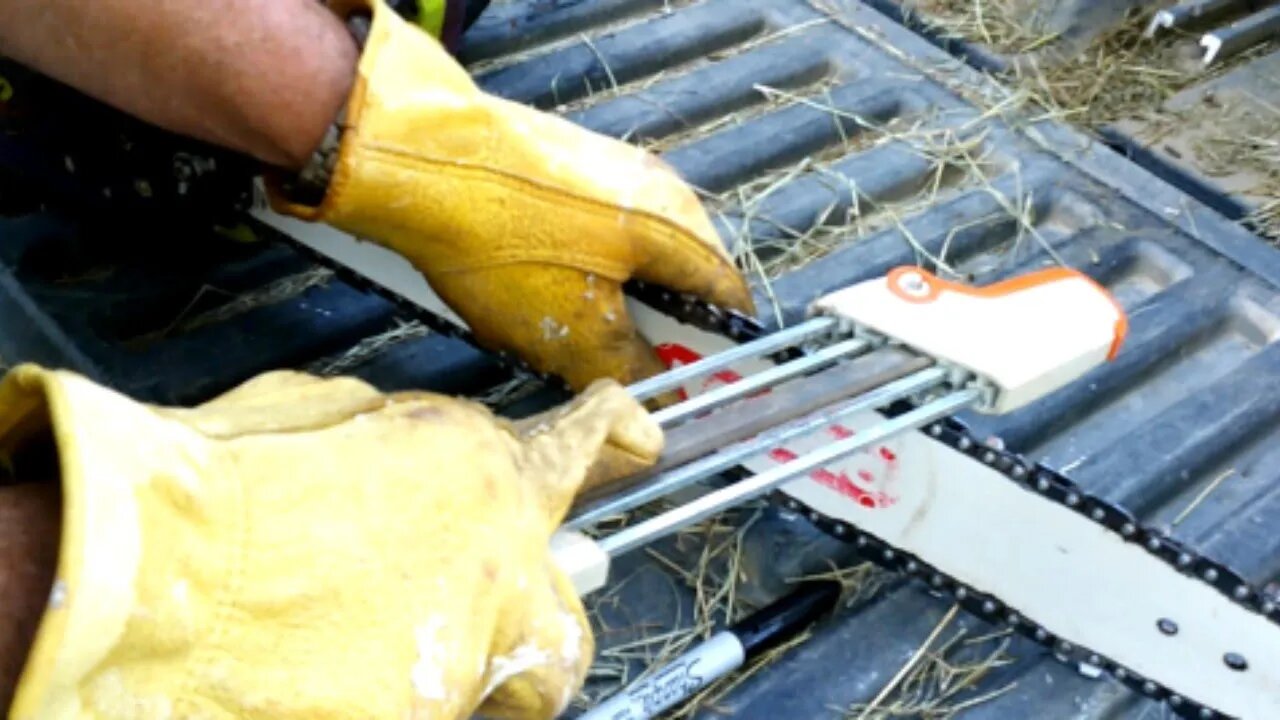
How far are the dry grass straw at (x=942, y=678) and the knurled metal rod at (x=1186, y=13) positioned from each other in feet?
5.08

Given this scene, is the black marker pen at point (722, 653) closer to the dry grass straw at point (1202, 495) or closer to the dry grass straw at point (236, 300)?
the dry grass straw at point (1202, 495)

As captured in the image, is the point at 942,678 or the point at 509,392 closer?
the point at 942,678

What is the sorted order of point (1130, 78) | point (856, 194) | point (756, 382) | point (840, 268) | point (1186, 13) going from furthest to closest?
point (1186, 13), point (1130, 78), point (856, 194), point (840, 268), point (756, 382)

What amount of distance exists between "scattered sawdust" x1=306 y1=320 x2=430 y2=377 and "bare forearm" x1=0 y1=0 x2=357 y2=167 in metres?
0.44

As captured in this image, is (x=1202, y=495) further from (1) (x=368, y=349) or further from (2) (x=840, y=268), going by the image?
(1) (x=368, y=349)

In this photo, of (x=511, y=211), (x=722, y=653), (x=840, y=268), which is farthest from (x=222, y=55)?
(x=840, y=268)

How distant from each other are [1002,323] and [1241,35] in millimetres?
1525

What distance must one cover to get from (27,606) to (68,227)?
1.23 metres

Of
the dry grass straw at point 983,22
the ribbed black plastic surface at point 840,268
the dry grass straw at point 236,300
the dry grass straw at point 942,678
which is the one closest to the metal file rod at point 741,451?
the ribbed black plastic surface at point 840,268

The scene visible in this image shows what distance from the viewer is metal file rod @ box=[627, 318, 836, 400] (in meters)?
1.48

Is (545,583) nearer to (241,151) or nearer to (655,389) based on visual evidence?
(655,389)

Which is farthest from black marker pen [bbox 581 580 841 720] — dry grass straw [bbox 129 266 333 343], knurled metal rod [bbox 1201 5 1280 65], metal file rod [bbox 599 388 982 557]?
knurled metal rod [bbox 1201 5 1280 65]

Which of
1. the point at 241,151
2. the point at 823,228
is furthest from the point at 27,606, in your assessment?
the point at 823,228

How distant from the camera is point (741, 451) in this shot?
54.6 inches
